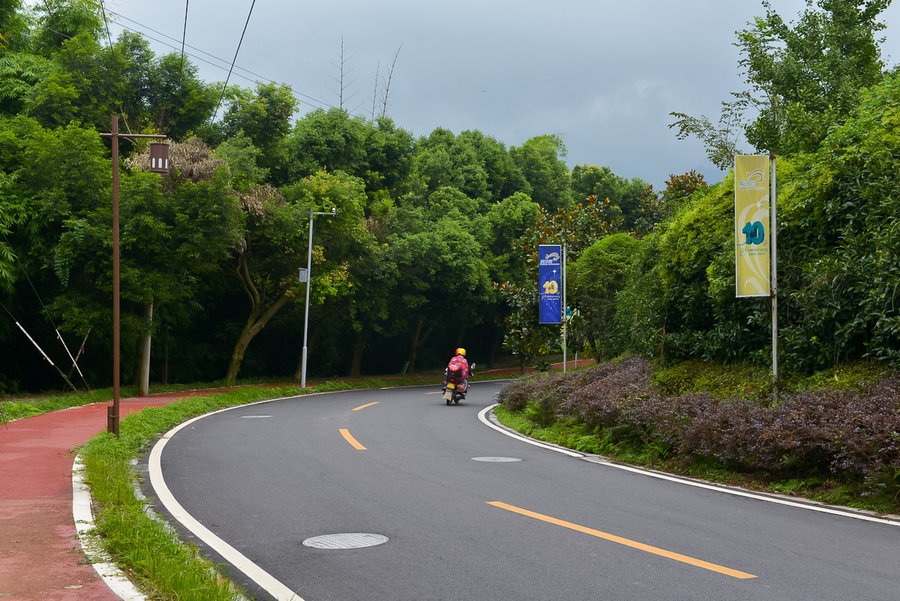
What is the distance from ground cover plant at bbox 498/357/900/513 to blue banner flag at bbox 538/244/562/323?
289 inches

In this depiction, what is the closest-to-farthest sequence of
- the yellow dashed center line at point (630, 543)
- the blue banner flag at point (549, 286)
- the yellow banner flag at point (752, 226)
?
the yellow dashed center line at point (630, 543), the yellow banner flag at point (752, 226), the blue banner flag at point (549, 286)

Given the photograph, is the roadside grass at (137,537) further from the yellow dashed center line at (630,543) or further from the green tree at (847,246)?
the green tree at (847,246)

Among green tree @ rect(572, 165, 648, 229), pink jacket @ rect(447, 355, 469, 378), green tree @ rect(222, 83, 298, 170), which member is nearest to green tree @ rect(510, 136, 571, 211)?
green tree @ rect(572, 165, 648, 229)

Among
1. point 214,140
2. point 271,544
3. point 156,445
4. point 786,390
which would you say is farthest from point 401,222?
point 271,544

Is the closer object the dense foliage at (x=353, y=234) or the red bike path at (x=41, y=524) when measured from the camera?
the red bike path at (x=41, y=524)

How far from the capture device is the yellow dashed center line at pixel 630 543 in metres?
5.62

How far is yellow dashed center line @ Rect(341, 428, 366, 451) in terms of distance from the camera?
13.0 meters

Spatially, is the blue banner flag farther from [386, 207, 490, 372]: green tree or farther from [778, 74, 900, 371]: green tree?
[386, 207, 490, 372]: green tree

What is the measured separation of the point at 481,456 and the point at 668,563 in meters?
6.41

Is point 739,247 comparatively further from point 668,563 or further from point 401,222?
point 401,222

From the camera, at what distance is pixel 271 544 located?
658 centimetres

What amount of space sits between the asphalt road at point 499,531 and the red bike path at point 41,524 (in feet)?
3.34

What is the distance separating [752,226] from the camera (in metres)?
11.3

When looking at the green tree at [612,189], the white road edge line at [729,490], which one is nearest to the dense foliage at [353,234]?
the white road edge line at [729,490]
